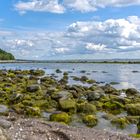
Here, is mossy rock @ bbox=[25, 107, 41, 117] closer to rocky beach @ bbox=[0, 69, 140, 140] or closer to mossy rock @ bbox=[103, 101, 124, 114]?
rocky beach @ bbox=[0, 69, 140, 140]

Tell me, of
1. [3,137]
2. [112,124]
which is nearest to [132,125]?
[112,124]

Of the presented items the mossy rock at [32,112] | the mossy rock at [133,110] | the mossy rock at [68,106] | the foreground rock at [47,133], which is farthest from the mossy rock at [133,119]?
the foreground rock at [47,133]

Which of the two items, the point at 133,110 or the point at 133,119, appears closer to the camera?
the point at 133,119

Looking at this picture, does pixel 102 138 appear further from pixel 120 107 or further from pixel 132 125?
pixel 120 107

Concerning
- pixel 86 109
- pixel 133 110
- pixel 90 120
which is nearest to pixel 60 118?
pixel 90 120

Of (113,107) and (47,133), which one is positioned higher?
(47,133)

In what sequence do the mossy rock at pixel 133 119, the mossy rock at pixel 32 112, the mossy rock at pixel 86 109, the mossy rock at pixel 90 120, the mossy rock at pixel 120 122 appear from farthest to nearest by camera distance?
1. the mossy rock at pixel 86 109
2. the mossy rock at pixel 32 112
3. the mossy rock at pixel 133 119
4. the mossy rock at pixel 90 120
5. the mossy rock at pixel 120 122

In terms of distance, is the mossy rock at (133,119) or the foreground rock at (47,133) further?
the mossy rock at (133,119)

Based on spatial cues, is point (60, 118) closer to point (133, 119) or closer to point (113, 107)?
point (133, 119)

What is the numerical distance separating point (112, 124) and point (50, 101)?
8119 millimetres

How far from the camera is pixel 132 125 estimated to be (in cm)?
2350

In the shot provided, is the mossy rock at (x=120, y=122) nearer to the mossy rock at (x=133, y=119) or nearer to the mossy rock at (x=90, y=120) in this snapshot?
the mossy rock at (x=133, y=119)

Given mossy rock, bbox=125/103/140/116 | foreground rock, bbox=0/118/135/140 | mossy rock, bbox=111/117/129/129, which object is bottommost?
mossy rock, bbox=111/117/129/129

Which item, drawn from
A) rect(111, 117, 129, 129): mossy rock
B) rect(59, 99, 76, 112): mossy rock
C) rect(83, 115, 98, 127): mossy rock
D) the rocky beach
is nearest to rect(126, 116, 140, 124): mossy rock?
the rocky beach
